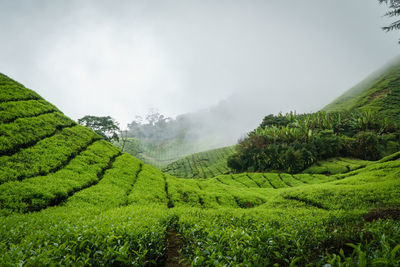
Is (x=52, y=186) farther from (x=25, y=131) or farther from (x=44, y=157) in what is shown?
(x=25, y=131)

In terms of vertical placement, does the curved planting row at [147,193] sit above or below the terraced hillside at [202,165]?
above

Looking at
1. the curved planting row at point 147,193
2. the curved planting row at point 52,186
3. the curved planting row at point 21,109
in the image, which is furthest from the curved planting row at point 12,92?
the curved planting row at point 147,193

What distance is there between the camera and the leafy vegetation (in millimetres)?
32125

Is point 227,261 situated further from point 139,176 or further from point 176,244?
point 139,176

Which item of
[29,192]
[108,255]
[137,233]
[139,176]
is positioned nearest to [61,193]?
[29,192]

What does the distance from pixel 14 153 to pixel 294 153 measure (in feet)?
120

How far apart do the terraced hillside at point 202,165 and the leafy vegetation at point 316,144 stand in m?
24.5

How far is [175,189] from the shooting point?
1465 centimetres

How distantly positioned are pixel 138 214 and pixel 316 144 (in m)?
37.7

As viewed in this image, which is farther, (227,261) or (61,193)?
(61,193)

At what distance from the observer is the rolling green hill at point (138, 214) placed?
3.17 metres

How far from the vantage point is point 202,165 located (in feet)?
253

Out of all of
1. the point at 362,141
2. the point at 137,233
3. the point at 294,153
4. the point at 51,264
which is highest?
the point at 51,264

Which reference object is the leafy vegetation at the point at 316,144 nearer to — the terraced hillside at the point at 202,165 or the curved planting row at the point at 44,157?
the terraced hillside at the point at 202,165
